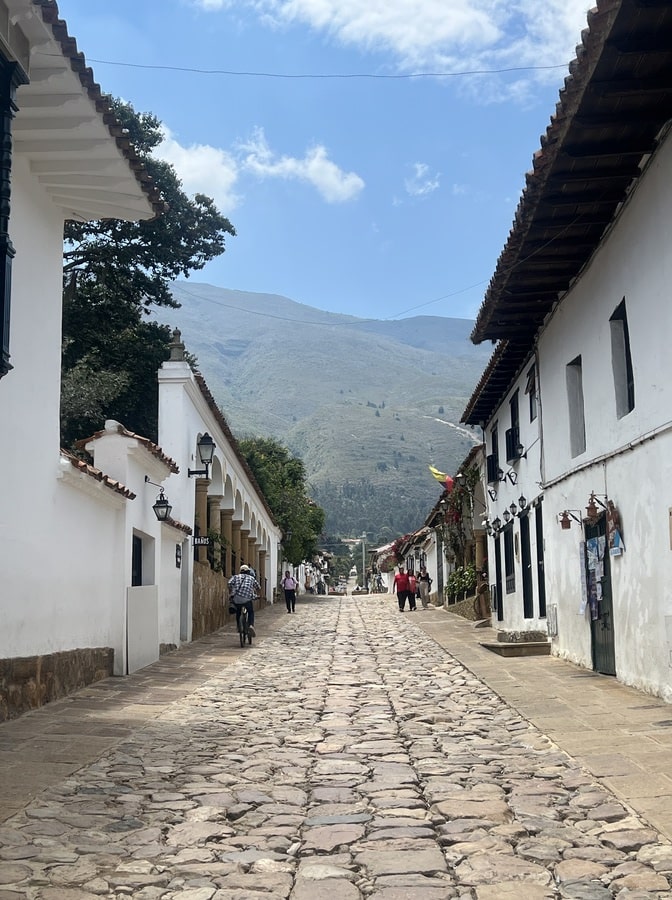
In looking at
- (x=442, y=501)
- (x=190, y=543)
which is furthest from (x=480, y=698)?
(x=442, y=501)

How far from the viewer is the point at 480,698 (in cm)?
996

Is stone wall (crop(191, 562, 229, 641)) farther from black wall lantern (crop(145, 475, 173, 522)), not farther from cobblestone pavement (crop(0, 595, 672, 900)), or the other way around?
cobblestone pavement (crop(0, 595, 672, 900))

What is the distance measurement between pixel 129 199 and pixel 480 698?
6.51 metres

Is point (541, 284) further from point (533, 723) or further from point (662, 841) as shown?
point (662, 841)

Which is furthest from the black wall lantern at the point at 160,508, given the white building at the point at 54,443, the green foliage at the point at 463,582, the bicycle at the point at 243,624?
the green foliage at the point at 463,582

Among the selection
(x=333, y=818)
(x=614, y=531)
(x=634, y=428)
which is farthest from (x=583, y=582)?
(x=333, y=818)

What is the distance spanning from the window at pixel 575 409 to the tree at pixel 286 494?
3215 cm

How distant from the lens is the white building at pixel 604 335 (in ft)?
24.8

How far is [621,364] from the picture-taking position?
10.4m

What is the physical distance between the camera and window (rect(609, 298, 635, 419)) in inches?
402

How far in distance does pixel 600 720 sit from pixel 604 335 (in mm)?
4417

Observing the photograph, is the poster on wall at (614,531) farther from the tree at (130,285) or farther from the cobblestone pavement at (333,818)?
the tree at (130,285)

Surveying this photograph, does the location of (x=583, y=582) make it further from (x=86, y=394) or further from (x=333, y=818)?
(x=86, y=394)

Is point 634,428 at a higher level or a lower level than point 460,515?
lower
